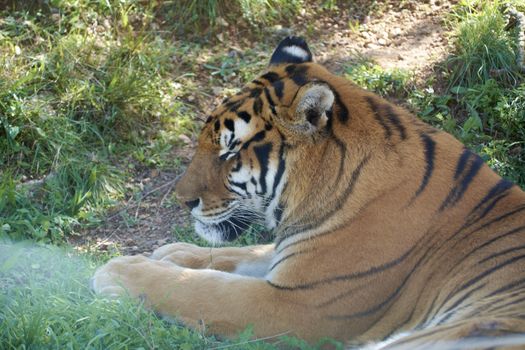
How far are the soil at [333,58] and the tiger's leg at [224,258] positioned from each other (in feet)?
1.87

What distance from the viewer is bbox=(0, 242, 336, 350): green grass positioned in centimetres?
342

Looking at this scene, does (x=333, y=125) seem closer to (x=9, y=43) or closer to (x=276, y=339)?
(x=276, y=339)

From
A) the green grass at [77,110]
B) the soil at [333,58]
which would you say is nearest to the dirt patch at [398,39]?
the soil at [333,58]

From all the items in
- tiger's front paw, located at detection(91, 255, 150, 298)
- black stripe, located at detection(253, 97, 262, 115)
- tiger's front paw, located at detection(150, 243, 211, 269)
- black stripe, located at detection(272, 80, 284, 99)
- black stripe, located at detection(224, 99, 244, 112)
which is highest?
black stripe, located at detection(272, 80, 284, 99)

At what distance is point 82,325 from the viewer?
11.8 ft

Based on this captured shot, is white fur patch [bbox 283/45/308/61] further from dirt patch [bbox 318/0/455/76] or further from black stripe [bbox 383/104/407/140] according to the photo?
dirt patch [bbox 318/0/455/76]

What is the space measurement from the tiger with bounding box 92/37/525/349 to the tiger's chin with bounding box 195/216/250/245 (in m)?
0.30

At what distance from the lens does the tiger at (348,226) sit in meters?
3.55

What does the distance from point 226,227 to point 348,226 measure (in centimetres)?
78

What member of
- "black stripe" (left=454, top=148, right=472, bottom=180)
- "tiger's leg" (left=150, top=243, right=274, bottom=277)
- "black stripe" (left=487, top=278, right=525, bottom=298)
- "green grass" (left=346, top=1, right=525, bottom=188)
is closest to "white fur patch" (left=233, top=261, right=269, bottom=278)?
"tiger's leg" (left=150, top=243, right=274, bottom=277)

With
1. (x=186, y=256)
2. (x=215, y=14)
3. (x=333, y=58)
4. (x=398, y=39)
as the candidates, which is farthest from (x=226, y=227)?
(x=398, y=39)

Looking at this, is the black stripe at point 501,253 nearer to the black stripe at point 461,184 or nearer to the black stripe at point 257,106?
the black stripe at point 461,184

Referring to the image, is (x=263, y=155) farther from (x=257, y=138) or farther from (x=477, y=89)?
(x=477, y=89)

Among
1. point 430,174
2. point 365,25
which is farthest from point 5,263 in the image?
→ point 365,25
